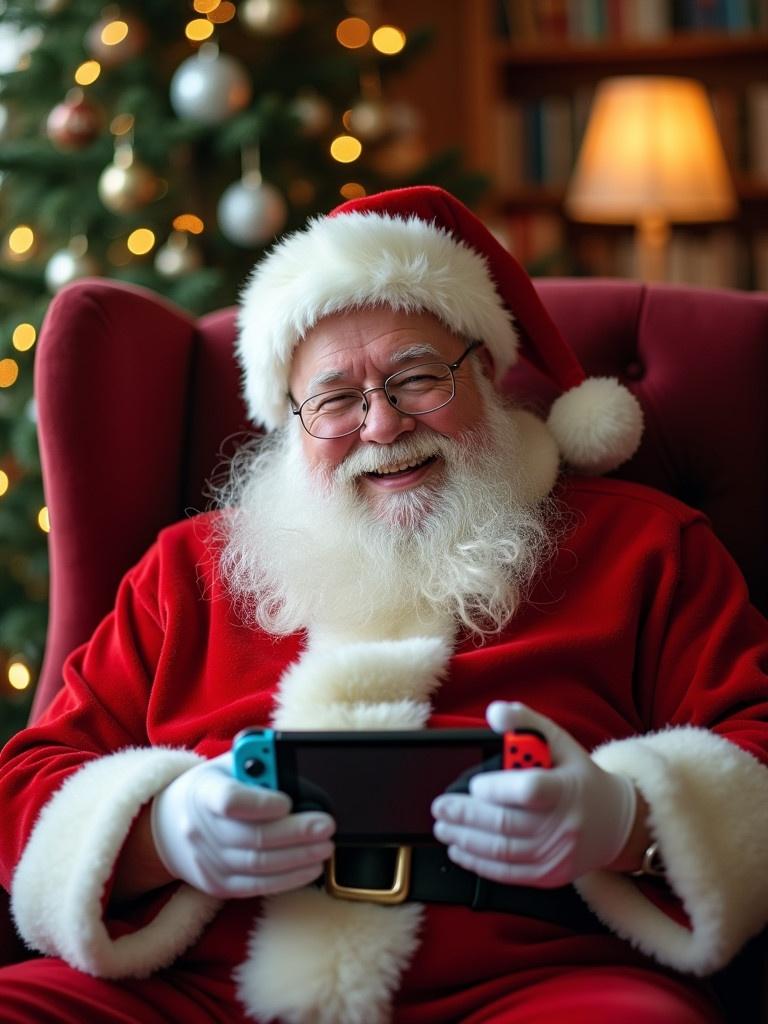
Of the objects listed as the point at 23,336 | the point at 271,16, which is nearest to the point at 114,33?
the point at 271,16

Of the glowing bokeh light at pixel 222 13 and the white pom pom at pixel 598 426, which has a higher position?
the glowing bokeh light at pixel 222 13

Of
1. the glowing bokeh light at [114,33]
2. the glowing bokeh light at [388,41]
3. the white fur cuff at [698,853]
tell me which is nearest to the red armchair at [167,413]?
the white fur cuff at [698,853]

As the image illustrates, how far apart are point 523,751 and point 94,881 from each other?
1.47ft

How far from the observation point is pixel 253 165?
2.69 metres

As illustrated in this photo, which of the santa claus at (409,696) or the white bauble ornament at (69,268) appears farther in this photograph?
the white bauble ornament at (69,268)

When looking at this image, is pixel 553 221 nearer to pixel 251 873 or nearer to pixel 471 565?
pixel 471 565

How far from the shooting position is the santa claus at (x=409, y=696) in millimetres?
1115

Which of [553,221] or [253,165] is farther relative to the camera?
[553,221]

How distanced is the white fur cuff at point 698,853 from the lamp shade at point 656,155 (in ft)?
7.88

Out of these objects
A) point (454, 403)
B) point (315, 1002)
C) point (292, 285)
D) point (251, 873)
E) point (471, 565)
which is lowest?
point (315, 1002)

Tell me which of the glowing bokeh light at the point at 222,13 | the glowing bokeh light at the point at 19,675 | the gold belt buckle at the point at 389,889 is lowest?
the glowing bokeh light at the point at 19,675

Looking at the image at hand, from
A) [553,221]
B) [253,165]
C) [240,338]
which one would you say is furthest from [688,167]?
[240,338]

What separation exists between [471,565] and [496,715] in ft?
1.26

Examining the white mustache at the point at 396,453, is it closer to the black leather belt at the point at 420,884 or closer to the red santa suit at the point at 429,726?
the red santa suit at the point at 429,726
